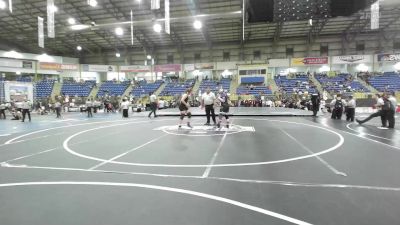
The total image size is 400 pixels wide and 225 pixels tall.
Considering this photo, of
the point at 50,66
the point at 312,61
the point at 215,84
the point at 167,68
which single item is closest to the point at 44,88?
the point at 50,66

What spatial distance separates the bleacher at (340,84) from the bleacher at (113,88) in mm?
27399

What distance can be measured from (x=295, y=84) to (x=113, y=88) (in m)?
25.7

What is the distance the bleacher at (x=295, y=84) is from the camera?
35.8m

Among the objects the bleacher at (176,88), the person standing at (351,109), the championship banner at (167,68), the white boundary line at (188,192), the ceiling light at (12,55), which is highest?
the ceiling light at (12,55)

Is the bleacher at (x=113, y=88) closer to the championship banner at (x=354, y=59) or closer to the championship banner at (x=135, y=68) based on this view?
the championship banner at (x=135, y=68)

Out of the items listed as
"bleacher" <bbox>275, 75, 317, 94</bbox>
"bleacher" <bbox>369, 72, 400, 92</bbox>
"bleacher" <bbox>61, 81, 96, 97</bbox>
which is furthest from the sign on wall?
"bleacher" <bbox>369, 72, 400, 92</bbox>

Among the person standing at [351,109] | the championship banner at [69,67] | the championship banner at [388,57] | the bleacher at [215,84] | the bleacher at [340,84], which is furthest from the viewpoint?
the championship banner at [69,67]

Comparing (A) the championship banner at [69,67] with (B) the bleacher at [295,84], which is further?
(A) the championship banner at [69,67]

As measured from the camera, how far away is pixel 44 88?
41312 mm

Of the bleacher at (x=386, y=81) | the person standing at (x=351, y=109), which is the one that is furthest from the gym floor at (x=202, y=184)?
the bleacher at (x=386, y=81)

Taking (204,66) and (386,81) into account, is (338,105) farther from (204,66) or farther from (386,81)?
(204,66)

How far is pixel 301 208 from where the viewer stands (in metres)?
3.37

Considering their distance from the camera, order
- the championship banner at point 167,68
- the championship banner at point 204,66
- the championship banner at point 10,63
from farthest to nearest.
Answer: the championship banner at point 167,68 → the championship banner at point 204,66 → the championship banner at point 10,63

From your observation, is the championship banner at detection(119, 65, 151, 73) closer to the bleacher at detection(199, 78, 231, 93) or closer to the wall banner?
the wall banner
